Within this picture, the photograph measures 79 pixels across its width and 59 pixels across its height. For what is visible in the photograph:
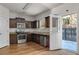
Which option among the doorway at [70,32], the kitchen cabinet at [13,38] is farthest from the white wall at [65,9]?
the kitchen cabinet at [13,38]

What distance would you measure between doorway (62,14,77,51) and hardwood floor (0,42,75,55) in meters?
0.19

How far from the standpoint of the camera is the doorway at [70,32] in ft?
8.79

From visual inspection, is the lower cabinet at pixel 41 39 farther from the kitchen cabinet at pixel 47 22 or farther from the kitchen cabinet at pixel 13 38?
the kitchen cabinet at pixel 13 38

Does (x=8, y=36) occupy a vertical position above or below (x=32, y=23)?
below

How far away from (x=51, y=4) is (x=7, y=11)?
3.14 ft

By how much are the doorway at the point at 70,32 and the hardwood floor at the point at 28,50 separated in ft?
0.62

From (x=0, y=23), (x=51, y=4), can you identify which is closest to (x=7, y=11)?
(x=0, y=23)

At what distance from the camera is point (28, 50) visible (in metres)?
2.64

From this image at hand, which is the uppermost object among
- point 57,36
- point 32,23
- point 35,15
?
point 35,15

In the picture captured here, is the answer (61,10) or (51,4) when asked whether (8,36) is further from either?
(61,10)

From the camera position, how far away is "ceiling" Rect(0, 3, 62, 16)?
2541mm

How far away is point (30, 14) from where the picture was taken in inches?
108

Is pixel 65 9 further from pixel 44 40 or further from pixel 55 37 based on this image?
pixel 44 40
